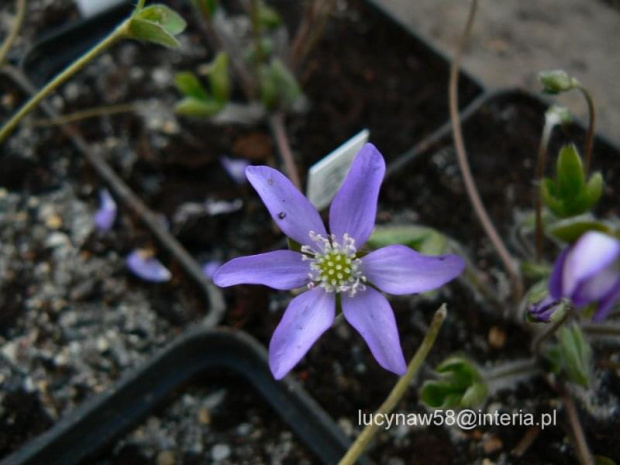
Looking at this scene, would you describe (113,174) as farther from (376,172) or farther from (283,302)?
(376,172)

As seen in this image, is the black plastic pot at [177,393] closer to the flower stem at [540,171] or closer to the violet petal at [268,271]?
the violet petal at [268,271]

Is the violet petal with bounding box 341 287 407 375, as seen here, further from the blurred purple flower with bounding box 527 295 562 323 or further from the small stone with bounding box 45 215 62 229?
the small stone with bounding box 45 215 62 229

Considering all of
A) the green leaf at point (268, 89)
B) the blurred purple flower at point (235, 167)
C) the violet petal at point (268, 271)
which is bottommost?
the violet petal at point (268, 271)

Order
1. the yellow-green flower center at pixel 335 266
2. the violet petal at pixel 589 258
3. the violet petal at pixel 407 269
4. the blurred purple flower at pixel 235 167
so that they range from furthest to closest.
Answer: the blurred purple flower at pixel 235 167, the yellow-green flower center at pixel 335 266, the violet petal at pixel 407 269, the violet petal at pixel 589 258

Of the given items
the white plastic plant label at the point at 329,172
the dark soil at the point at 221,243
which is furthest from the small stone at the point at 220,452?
the white plastic plant label at the point at 329,172

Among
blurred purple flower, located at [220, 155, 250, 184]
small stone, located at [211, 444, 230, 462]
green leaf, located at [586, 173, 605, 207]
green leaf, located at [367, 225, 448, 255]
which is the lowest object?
small stone, located at [211, 444, 230, 462]

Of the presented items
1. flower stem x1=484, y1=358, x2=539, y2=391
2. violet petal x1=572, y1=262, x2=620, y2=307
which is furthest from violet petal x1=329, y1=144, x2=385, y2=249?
flower stem x1=484, y1=358, x2=539, y2=391

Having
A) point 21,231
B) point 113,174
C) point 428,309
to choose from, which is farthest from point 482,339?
point 21,231
